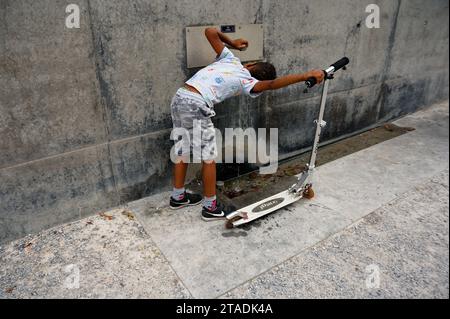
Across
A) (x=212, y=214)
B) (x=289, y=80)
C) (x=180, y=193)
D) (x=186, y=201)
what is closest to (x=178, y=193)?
(x=180, y=193)

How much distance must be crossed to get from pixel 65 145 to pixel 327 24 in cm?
356

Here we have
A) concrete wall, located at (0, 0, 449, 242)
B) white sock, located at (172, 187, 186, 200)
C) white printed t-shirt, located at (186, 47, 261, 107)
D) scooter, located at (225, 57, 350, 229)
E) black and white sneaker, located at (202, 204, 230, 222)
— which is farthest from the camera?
white sock, located at (172, 187, 186, 200)

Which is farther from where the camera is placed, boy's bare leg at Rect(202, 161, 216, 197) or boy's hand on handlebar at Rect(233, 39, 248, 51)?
boy's hand on handlebar at Rect(233, 39, 248, 51)

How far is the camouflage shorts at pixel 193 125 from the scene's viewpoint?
2.97 metres

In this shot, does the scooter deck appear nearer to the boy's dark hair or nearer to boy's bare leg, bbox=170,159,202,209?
boy's bare leg, bbox=170,159,202,209

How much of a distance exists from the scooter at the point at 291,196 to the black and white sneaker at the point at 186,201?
0.55 m

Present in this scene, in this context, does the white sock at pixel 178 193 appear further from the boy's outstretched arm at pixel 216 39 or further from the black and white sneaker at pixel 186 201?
the boy's outstretched arm at pixel 216 39

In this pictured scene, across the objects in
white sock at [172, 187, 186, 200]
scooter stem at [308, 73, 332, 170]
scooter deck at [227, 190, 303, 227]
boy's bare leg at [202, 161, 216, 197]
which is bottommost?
scooter deck at [227, 190, 303, 227]

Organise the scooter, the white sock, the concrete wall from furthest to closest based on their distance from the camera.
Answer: the white sock
the scooter
the concrete wall

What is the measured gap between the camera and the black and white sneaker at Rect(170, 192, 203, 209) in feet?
11.2

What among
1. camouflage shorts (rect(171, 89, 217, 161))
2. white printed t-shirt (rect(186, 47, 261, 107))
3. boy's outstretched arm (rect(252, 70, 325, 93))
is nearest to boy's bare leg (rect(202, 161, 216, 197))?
camouflage shorts (rect(171, 89, 217, 161))

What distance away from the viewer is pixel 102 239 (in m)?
2.98

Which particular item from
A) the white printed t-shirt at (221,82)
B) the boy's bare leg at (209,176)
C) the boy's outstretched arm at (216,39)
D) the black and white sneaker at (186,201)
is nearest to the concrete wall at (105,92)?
the boy's outstretched arm at (216,39)

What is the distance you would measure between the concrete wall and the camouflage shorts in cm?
35
